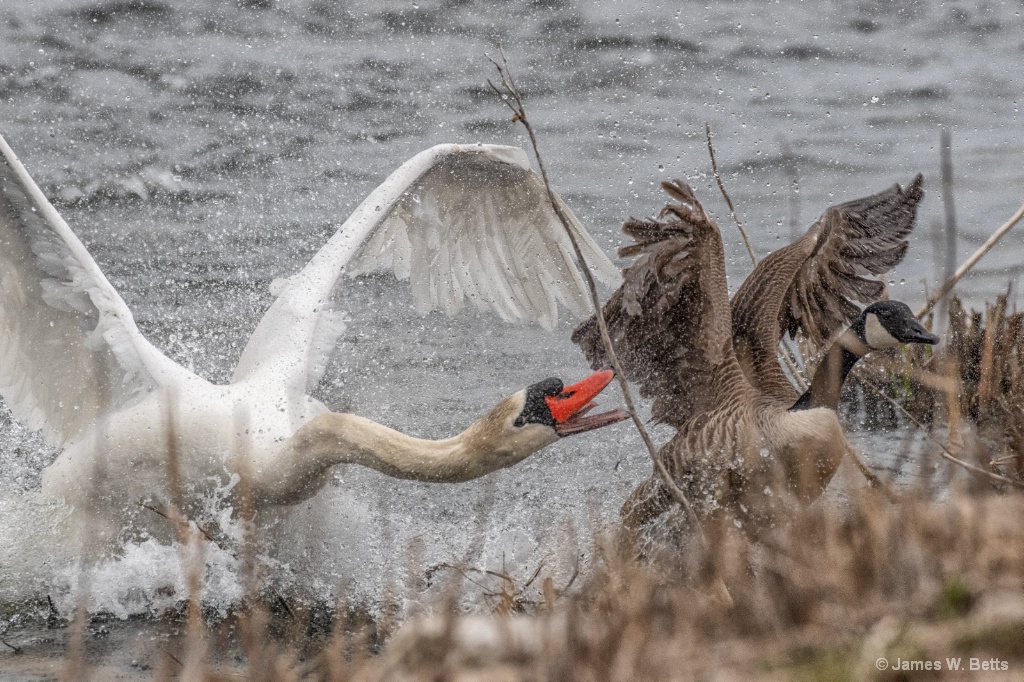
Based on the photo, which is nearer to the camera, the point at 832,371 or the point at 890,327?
the point at 832,371

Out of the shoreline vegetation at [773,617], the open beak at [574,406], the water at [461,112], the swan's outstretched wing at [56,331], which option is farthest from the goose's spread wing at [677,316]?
the water at [461,112]

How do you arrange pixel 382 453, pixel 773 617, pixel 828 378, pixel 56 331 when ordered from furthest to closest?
pixel 56 331 → pixel 828 378 → pixel 382 453 → pixel 773 617

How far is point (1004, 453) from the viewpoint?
354 cm

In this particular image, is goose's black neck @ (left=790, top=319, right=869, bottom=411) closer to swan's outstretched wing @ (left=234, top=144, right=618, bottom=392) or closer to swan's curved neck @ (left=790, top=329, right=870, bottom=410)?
swan's curved neck @ (left=790, top=329, right=870, bottom=410)

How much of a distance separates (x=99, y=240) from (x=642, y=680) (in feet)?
38.3

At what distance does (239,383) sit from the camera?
4.86 m

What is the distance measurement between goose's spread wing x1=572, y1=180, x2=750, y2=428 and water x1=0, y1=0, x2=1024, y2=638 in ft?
22.4

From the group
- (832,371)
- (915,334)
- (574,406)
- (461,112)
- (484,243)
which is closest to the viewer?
(574,406)

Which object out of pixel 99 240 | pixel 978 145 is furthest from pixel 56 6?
pixel 978 145

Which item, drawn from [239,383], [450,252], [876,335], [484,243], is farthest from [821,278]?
[239,383]

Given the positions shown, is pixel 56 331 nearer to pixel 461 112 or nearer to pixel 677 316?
pixel 677 316

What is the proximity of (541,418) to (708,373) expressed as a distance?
5.05ft

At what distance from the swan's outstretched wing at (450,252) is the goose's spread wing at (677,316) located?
2.06 ft

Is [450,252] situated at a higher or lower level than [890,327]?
higher
